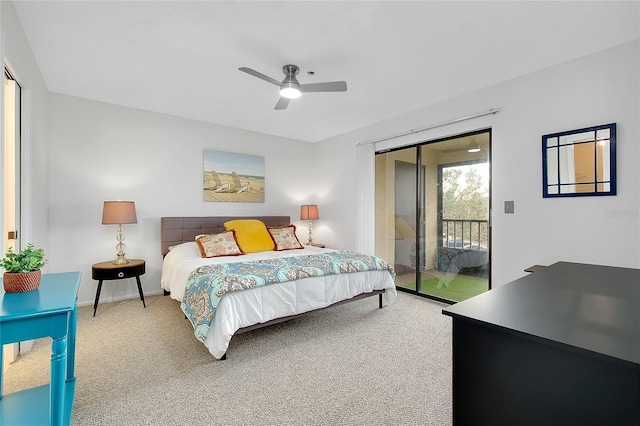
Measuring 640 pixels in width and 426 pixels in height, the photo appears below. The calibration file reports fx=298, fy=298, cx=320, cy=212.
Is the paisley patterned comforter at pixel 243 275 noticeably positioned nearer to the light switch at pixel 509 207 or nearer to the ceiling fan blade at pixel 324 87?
the light switch at pixel 509 207

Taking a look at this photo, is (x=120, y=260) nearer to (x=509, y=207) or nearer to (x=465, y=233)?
(x=465, y=233)

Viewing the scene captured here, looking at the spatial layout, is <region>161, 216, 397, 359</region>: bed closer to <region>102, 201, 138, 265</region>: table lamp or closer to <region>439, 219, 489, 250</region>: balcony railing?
<region>102, 201, 138, 265</region>: table lamp

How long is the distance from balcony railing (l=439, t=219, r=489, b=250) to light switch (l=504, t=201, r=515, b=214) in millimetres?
355

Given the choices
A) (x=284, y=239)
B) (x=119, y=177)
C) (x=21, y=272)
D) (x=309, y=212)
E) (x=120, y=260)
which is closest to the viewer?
(x=21, y=272)

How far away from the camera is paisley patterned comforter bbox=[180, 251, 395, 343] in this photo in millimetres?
2332

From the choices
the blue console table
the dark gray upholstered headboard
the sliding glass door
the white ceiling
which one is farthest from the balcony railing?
the blue console table

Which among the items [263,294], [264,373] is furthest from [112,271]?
[264,373]

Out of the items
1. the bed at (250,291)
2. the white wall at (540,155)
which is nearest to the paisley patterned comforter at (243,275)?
the bed at (250,291)

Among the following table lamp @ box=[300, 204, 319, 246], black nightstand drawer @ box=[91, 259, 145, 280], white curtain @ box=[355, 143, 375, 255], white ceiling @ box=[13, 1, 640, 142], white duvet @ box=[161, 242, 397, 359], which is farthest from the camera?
table lamp @ box=[300, 204, 319, 246]

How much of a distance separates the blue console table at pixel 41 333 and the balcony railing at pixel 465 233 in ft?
12.6

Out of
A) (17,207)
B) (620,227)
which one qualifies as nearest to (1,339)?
(17,207)

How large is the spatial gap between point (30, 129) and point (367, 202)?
399cm

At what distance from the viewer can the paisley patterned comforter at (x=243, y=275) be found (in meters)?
2.33

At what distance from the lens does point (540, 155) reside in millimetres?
2943
